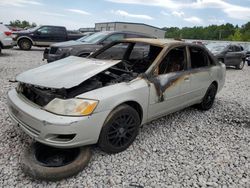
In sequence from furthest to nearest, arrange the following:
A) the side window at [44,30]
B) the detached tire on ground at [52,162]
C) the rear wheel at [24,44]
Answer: the side window at [44,30] < the rear wheel at [24,44] < the detached tire on ground at [52,162]

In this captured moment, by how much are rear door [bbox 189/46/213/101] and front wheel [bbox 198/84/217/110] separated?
20 cm

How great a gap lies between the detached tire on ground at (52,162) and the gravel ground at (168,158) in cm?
9

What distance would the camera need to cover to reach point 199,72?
434 cm

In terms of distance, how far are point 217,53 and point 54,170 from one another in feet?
36.3

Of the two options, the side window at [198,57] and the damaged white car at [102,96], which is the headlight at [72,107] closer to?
the damaged white car at [102,96]

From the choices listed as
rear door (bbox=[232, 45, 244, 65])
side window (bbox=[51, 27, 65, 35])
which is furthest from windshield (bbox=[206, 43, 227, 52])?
side window (bbox=[51, 27, 65, 35])

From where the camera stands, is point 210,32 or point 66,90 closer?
point 66,90

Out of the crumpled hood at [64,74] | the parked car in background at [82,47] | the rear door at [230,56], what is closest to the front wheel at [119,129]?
the crumpled hood at [64,74]

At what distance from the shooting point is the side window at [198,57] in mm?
4375

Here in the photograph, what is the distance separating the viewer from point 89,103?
263cm

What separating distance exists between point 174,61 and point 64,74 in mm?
1983

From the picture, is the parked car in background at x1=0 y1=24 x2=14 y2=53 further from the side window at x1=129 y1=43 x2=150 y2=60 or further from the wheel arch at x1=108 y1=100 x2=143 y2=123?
the wheel arch at x1=108 y1=100 x2=143 y2=123

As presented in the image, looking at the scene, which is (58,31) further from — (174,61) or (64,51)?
(174,61)

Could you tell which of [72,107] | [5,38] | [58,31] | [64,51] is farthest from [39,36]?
[72,107]
